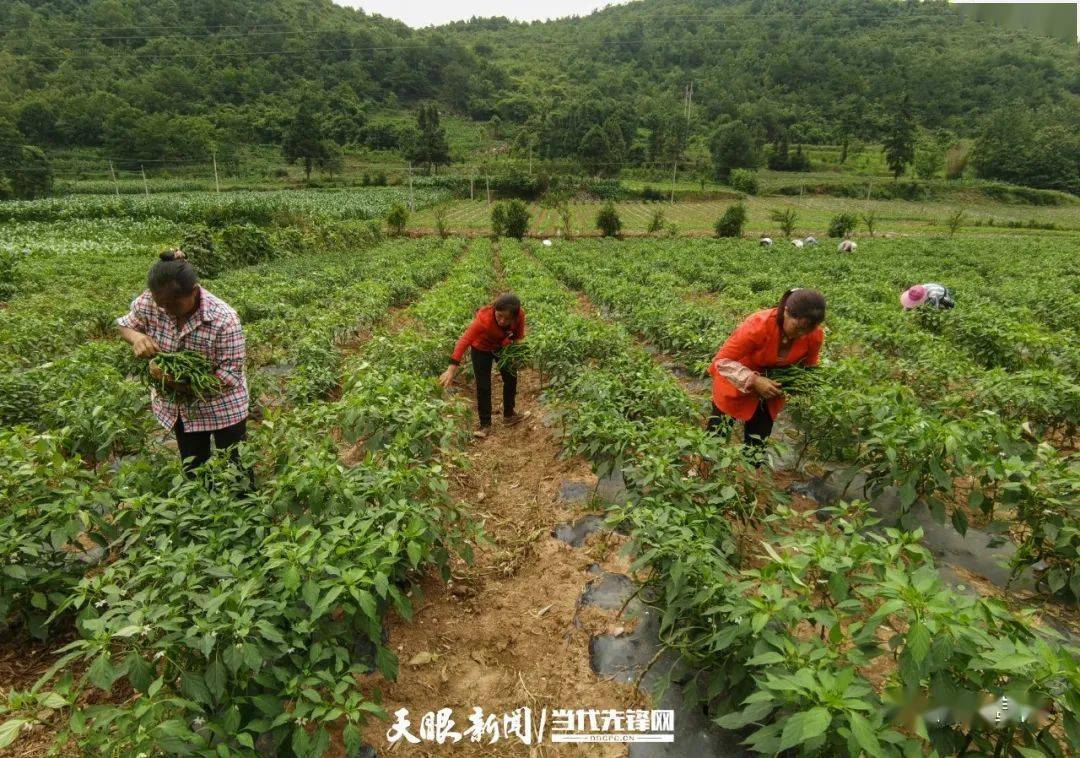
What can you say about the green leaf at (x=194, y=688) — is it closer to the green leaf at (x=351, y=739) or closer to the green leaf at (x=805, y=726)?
the green leaf at (x=351, y=739)

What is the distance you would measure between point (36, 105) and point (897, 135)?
102957mm

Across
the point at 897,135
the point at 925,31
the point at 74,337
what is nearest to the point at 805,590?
the point at 74,337

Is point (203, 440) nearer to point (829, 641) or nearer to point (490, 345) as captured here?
point (490, 345)

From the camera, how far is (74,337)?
775 cm

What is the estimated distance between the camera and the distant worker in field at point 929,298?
8.75 meters

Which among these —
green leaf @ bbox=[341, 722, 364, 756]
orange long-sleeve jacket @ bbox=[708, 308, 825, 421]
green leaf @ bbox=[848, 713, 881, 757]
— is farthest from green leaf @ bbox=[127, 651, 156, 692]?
orange long-sleeve jacket @ bbox=[708, 308, 825, 421]

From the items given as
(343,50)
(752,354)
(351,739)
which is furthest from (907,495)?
(343,50)

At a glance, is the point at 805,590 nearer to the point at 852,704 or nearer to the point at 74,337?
the point at 852,704

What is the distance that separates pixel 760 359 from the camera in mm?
3979

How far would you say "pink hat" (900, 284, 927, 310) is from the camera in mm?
8938

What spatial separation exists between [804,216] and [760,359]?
46.2 meters

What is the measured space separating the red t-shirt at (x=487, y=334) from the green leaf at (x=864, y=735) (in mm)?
4288

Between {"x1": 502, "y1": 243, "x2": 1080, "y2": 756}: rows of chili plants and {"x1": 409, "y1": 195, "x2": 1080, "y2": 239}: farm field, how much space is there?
106 ft

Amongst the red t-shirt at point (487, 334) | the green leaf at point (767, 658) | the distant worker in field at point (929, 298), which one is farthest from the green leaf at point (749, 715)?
the distant worker in field at point (929, 298)
